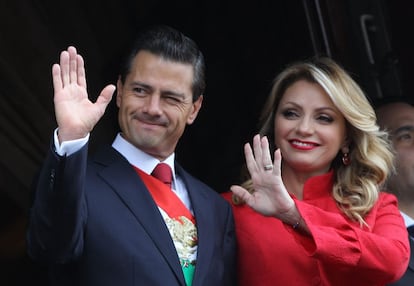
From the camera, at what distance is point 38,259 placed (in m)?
2.22

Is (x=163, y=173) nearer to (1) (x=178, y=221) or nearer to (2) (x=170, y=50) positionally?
(1) (x=178, y=221)

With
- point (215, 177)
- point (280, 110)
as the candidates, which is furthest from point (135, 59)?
point (215, 177)

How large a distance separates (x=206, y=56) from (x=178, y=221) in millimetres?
1905

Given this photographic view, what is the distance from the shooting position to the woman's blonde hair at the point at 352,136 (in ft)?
8.87

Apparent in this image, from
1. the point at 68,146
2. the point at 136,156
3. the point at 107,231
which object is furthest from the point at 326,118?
the point at 68,146

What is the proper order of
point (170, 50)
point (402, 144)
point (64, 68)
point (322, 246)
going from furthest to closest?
point (402, 144)
point (170, 50)
point (322, 246)
point (64, 68)

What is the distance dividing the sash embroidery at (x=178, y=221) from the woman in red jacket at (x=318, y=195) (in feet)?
0.52

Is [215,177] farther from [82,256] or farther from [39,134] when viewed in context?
[82,256]

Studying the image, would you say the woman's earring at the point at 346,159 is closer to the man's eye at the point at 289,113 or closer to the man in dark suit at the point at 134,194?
the man's eye at the point at 289,113

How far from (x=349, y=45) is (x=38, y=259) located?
1.90 metres

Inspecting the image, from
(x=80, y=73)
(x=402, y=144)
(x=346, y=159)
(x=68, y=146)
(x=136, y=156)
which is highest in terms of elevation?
(x=80, y=73)

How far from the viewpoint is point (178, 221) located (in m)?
2.43

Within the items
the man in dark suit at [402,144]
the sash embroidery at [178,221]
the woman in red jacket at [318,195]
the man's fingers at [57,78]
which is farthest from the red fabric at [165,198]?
the man in dark suit at [402,144]

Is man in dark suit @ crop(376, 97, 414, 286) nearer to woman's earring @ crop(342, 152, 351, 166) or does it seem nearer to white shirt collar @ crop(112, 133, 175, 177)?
woman's earring @ crop(342, 152, 351, 166)
